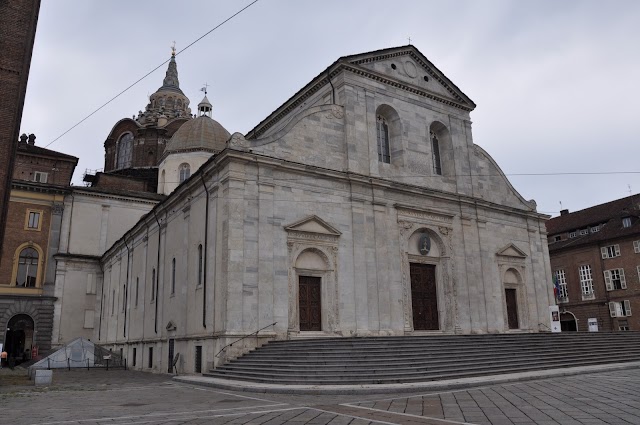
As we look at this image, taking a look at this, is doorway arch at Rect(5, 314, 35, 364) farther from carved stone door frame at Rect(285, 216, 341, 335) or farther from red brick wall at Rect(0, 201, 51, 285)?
carved stone door frame at Rect(285, 216, 341, 335)

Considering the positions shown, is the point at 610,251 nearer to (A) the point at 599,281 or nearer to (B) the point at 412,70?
(A) the point at 599,281

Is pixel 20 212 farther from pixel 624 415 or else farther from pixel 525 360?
pixel 624 415

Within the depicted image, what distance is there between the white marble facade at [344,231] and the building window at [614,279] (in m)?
19.0

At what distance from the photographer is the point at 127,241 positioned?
118 ft

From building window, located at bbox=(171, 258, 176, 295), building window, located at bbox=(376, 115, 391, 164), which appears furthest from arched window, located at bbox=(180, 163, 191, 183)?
building window, located at bbox=(376, 115, 391, 164)

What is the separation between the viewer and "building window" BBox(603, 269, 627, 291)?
151ft

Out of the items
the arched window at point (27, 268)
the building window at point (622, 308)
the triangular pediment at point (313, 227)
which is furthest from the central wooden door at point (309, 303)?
the building window at point (622, 308)

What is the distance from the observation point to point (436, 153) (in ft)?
99.2

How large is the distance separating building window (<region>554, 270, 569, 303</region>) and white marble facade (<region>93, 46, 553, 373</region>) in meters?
22.0

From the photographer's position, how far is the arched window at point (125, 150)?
58.2 meters

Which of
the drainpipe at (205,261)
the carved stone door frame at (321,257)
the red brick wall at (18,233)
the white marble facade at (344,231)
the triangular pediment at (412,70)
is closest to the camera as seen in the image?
the white marble facade at (344,231)

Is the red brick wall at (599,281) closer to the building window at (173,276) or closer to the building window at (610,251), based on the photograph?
the building window at (610,251)

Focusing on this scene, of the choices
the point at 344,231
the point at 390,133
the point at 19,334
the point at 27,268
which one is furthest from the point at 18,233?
the point at 390,133

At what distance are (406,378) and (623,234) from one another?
3971 cm
